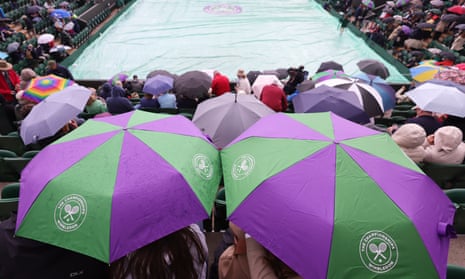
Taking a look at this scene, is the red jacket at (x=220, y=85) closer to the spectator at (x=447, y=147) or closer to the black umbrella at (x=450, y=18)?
the spectator at (x=447, y=147)

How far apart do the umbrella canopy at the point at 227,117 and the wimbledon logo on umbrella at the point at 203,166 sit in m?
1.48

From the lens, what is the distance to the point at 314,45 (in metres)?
12.6

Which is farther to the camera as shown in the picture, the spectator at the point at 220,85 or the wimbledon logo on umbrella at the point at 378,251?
the spectator at the point at 220,85

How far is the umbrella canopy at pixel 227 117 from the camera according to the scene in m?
4.15

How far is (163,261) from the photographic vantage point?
190cm

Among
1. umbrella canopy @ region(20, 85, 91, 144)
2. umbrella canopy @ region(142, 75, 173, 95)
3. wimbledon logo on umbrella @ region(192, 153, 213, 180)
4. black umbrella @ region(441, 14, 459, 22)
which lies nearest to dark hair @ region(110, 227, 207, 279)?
wimbledon logo on umbrella @ region(192, 153, 213, 180)

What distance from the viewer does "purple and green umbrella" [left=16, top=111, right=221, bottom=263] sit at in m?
1.96

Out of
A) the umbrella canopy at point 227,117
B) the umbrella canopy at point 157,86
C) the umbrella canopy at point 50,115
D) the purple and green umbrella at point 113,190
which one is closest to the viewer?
the purple and green umbrella at point 113,190

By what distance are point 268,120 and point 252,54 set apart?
918cm

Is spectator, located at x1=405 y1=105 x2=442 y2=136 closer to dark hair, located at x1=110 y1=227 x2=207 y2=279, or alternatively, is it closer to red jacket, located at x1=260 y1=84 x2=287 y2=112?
red jacket, located at x1=260 y1=84 x2=287 y2=112

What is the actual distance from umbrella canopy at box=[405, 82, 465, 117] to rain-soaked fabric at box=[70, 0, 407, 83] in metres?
5.73

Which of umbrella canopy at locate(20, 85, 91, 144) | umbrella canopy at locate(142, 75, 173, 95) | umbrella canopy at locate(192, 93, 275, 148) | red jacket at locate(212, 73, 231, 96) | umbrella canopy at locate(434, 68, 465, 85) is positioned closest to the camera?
umbrella canopy at locate(20, 85, 91, 144)

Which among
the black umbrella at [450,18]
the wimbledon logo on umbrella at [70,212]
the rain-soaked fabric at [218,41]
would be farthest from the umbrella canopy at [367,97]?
the black umbrella at [450,18]

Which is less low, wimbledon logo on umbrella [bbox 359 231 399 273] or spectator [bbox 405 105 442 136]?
wimbledon logo on umbrella [bbox 359 231 399 273]
